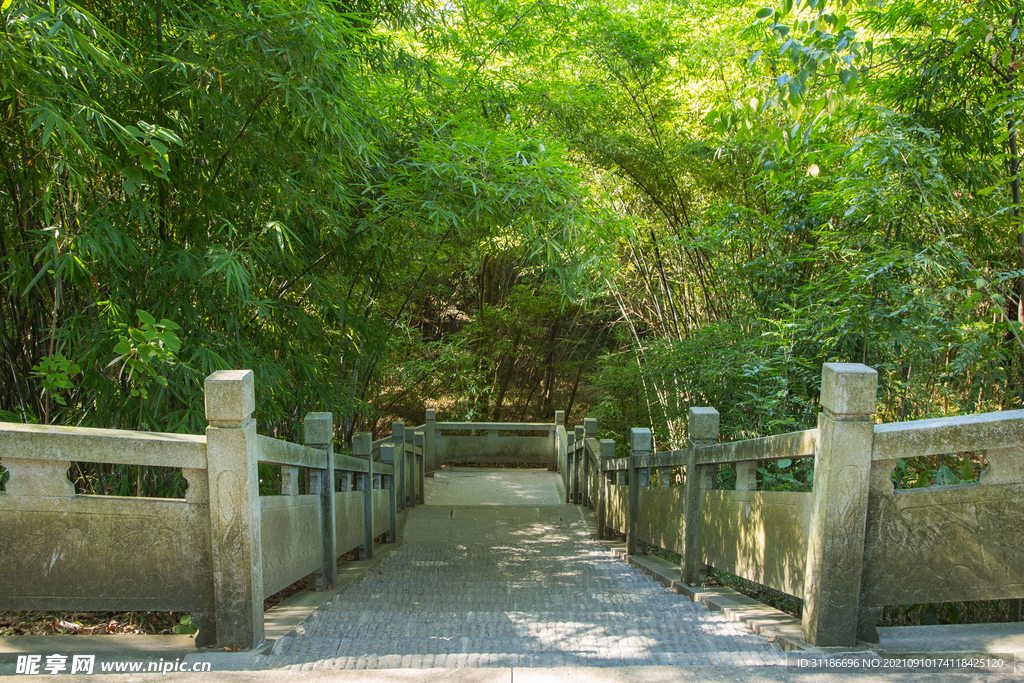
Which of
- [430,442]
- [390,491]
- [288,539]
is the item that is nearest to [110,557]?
[288,539]

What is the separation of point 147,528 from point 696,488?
217 centimetres

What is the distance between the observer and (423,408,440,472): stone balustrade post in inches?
342

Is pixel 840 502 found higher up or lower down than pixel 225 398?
lower down

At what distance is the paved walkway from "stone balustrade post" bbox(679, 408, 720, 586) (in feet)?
0.53

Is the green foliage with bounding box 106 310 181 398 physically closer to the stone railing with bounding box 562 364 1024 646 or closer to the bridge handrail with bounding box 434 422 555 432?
the stone railing with bounding box 562 364 1024 646

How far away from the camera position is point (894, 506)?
6.48 ft

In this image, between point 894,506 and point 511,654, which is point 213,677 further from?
point 894,506

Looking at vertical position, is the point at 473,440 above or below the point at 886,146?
below

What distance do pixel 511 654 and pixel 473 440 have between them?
710 cm

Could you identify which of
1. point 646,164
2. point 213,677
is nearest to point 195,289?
point 213,677

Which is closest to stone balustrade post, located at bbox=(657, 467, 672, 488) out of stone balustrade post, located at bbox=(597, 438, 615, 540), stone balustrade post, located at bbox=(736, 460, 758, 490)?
stone balustrade post, located at bbox=(736, 460, 758, 490)

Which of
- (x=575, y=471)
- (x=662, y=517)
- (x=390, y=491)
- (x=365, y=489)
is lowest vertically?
(x=575, y=471)

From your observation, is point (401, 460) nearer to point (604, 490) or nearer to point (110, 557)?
point (604, 490)

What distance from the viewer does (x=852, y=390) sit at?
1873 mm
